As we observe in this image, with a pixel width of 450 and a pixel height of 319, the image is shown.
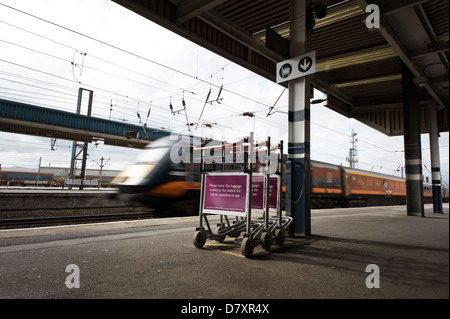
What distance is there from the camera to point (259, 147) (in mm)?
5145

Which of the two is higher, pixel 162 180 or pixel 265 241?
pixel 162 180

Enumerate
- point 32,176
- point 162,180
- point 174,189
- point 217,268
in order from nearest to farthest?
point 217,268 → point 162,180 → point 174,189 → point 32,176

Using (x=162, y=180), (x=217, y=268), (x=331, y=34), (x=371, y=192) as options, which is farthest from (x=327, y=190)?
(x=217, y=268)

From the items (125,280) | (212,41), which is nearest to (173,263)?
(125,280)

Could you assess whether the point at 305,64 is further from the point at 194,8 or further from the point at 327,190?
the point at 327,190

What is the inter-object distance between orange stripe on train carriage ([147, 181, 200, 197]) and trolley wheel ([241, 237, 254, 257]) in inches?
219

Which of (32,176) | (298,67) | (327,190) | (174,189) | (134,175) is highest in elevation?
(298,67)

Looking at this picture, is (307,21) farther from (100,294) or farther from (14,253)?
(14,253)

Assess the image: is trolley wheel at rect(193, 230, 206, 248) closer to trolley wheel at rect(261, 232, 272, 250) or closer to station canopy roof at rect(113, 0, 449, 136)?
trolley wheel at rect(261, 232, 272, 250)

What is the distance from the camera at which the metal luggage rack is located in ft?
14.6

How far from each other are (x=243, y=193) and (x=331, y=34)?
7804 mm

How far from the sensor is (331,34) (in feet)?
31.4

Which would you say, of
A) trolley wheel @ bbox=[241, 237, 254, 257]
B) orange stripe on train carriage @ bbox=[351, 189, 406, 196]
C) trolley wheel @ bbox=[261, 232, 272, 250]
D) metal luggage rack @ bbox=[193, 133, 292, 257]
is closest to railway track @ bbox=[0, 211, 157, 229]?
metal luggage rack @ bbox=[193, 133, 292, 257]

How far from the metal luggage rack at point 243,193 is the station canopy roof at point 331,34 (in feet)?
8.72
